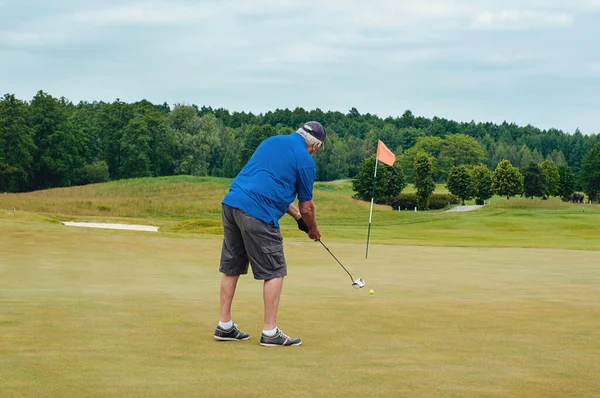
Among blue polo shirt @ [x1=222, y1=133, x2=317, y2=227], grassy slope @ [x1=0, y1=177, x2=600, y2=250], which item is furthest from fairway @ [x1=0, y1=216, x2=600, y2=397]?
grassy slope @ [x1=0, y1=177, x2=600, y2=250]

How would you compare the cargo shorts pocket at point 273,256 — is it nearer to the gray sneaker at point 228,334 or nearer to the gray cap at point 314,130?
the gray sneaker at point 228,334

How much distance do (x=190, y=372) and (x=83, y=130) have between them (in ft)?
440

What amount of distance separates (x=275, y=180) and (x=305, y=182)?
30cm

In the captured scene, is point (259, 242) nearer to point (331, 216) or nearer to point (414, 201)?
point (331, 216)

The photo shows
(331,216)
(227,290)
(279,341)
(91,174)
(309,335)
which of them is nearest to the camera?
(279,341)

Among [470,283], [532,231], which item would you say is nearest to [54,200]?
[532,231]

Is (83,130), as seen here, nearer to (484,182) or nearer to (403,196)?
(403,196)

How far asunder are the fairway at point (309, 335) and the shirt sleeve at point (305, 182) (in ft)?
4.88

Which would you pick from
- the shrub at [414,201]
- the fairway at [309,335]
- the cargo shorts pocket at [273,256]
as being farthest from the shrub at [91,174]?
Answer: the cargo shorts pocket at [273,256]

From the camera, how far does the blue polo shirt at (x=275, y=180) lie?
7.99m

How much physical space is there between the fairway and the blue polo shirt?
138 centimetres

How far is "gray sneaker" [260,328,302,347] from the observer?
777 centimetres

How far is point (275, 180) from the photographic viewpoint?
8.03 metres

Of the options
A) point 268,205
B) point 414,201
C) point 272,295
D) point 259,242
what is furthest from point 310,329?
point 414,201
